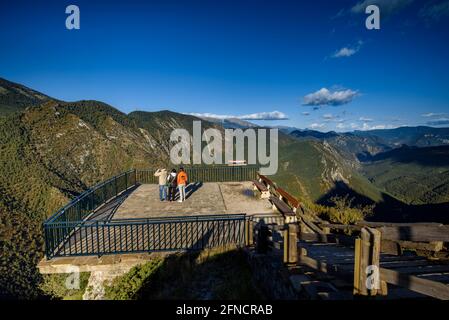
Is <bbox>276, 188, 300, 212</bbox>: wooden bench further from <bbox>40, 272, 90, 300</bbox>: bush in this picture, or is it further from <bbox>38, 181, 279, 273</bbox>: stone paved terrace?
<bbox>40, 272, 90, 300</bbox>: bush

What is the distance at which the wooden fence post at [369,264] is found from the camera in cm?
308

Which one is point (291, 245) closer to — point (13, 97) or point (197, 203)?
point (197, 203)

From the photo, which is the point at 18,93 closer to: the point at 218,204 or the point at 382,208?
the point at 218,204

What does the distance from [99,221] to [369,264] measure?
24.3ft

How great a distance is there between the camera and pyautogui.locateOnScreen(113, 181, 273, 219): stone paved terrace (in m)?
11.6

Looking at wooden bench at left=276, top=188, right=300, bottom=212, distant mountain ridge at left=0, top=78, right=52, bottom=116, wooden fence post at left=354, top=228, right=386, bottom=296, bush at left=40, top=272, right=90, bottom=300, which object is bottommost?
bush at left=40, top=272, right=90, bottom=300

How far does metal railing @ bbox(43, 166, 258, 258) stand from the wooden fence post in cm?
552

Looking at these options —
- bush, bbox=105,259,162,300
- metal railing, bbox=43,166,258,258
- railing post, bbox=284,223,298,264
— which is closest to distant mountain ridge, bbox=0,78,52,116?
metal railing, bbox=43,166,258,258

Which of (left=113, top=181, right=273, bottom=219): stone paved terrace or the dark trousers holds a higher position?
the dark trousers

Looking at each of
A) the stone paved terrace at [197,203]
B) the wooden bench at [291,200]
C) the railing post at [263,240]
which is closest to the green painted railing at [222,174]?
the stone paved terrace at [197,203]

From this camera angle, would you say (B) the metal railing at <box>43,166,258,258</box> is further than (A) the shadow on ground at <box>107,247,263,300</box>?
Yes

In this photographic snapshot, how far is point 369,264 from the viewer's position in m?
3.11

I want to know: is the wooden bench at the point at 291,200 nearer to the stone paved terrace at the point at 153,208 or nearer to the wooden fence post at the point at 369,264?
the stone paved terrace at the point at 153,208

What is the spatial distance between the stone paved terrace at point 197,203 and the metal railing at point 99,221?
3.34 feet
